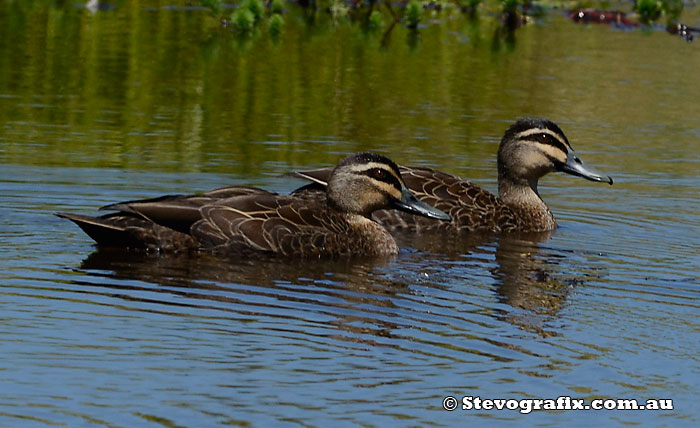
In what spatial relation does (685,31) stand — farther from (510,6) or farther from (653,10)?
(510,6)

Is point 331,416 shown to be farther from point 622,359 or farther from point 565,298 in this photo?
point 565,298

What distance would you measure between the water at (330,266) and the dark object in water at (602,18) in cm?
998

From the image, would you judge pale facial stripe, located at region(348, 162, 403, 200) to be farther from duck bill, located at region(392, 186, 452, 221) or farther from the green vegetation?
the green vegetation

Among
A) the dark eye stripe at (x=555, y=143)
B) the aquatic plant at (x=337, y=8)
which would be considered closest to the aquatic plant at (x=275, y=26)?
the aquatic plant at (x=337, y=8)

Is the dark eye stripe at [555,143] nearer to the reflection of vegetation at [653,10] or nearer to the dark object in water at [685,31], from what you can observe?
the dark object in water at [685,31]

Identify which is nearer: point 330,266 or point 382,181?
point 330,266

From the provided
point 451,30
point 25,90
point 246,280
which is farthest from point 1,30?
point 246,280

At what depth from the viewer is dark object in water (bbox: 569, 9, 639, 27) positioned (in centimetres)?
3719

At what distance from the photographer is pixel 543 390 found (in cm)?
815

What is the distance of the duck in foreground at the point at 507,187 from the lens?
46.4 ft

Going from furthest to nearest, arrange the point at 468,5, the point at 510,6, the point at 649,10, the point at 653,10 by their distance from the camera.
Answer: the point at 468,5 → the point at 653,10 → the point at 649,10 → the point at 510,6

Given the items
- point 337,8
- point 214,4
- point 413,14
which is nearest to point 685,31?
point 413,14

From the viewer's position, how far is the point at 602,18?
38.1 metres

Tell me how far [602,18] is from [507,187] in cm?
2391
